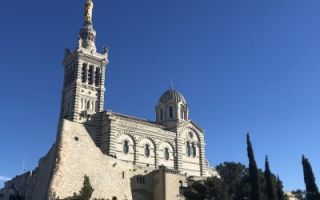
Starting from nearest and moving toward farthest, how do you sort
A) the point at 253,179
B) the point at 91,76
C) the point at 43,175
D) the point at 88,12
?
the point at 253,179, the point at 43,175, the point at 91,76, the point at 88,12

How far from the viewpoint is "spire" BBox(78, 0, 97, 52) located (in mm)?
70438

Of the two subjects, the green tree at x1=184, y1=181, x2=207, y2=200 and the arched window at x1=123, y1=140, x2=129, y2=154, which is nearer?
the green tree at x1=184, y1=181, x2=207, y2=200

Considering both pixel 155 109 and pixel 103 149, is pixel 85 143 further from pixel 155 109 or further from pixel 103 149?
pixel 155 109

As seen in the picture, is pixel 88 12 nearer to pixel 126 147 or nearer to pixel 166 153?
pixel 126 147

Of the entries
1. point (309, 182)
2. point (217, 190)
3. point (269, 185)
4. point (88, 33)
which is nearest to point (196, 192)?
point (217, 190)

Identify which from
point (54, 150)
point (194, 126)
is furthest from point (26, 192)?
point (194, 126)

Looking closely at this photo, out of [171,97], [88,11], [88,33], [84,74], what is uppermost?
[88,11]

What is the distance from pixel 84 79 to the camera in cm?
6581

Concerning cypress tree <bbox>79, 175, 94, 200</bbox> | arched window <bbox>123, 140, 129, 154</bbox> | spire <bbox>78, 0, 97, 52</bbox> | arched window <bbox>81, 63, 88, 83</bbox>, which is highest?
spire <bbox>78, 0, 97, 52</bbox>

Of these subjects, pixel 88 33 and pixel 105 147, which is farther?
pixel 88 33

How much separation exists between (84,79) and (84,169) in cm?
2039

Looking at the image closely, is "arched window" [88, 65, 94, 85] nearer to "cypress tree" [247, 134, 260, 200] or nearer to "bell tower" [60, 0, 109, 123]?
"bell tower" [60, 0, 109, 123]

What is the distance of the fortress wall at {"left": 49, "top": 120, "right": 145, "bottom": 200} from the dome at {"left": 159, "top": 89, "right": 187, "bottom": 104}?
1697 cm

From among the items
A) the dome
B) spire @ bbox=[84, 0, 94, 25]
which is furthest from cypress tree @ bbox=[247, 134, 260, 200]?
spire @ bbox=[84, 0, 94, 25]
